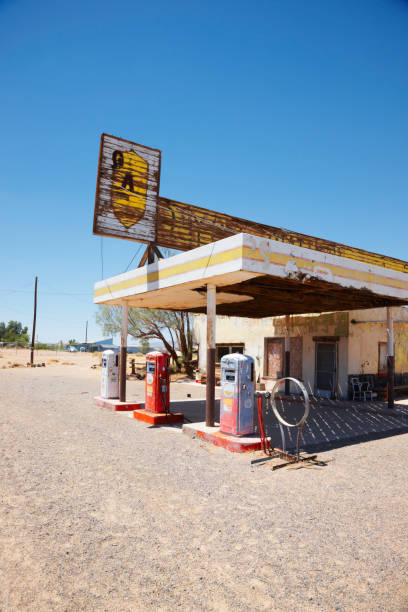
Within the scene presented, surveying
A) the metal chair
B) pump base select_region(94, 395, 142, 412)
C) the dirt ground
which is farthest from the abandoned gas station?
the dirt ground

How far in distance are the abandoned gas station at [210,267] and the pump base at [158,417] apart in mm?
1598

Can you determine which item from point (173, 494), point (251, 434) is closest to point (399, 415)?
point (251, 434)

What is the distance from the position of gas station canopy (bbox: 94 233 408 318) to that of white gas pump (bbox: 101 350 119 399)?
1740 millimetres

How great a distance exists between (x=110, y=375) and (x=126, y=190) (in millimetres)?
5622

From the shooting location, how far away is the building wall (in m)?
15.7

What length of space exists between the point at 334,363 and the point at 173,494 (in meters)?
11.8

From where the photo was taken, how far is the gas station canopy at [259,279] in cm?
795

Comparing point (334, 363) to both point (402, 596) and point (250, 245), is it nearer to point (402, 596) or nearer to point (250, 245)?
point (250, 245)

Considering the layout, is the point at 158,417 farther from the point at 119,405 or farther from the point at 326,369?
the point at 326,369

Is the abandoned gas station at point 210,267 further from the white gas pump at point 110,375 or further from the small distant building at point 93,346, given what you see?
the small distant building at point 93,346

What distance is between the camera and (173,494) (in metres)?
5.37

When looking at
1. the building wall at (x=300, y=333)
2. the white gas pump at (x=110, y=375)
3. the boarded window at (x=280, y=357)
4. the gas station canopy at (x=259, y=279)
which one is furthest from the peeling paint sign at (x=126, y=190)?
the boarded window at (x=280, y=357)

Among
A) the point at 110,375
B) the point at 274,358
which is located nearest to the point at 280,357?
the point at 274,358

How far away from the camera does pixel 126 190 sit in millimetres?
11398
